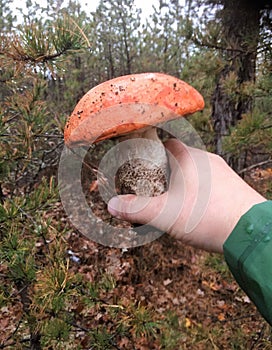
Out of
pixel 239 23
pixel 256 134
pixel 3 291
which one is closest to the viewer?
pixel 3 291

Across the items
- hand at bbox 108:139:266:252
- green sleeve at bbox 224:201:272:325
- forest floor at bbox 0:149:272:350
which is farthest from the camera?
forest floor at bbox 0:149:272:350

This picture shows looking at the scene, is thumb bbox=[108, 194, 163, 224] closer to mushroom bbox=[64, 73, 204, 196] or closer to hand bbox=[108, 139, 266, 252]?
hand bbox=[108, 139, 266, 252]

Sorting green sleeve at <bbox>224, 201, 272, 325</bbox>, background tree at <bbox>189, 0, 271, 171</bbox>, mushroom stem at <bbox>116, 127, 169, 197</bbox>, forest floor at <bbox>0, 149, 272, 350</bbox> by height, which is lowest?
forest floor at <bbox>0, 149, 272, 350</bbox>

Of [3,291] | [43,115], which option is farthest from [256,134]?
[3,291]

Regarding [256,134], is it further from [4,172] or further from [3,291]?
[3,291]

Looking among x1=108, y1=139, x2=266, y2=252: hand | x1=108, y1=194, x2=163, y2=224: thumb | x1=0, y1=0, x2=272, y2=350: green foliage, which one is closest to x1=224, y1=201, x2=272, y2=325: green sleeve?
x1=108, y1=139, x2=266, y2=252: hand

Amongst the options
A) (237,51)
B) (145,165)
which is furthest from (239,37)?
(145,165)
